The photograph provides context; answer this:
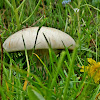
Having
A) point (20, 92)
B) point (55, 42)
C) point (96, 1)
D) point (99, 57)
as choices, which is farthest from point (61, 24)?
point (20, 92)

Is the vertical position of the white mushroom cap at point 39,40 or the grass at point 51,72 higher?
the white mushroom cap at point 39,40

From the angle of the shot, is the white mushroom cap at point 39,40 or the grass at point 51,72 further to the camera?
the white mushroom cap at point 39,40

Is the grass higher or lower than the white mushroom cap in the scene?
lower

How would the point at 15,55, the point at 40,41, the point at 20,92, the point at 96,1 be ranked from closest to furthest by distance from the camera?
1. the point at 20,92
2. the point at 40,41
3. the point at 15,55
4. the point at 96,1

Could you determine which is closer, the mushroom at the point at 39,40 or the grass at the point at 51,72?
the grass at the point at 51,72

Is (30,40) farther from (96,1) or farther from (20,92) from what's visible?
(96,1)

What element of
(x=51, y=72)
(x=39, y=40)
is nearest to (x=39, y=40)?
(x=39, y=40)

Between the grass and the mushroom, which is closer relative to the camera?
the grass

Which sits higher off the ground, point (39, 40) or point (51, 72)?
point (39, 40)

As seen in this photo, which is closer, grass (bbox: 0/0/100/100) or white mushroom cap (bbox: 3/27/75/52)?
grass (bbox: 0/0/100/100)

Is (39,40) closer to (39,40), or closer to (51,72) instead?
(39,40)

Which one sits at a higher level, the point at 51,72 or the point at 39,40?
the point at 39,40
